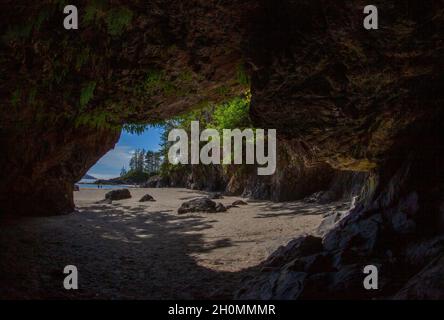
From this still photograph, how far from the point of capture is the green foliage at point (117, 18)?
4.51 metres

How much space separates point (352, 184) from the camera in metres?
15.3

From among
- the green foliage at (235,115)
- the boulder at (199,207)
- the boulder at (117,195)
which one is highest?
the green foliage at (235,115)

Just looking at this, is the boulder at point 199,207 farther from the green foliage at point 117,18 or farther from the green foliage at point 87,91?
the green foliage at point 117,18

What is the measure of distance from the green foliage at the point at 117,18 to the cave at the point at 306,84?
0.6 inches

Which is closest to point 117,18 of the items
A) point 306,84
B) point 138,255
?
point 306,84

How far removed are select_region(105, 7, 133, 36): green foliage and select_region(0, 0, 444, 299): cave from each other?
15 millimetres

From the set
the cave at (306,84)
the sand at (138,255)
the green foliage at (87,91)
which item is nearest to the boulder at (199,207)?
the sand at (138,255)

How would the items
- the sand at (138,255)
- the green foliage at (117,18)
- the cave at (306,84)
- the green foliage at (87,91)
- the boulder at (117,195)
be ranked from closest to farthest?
the cave at (306,84) → the green foliage at (117,18) → the sand at (138,255) → the green foliage at (87,91) → the boulder at (117,195)

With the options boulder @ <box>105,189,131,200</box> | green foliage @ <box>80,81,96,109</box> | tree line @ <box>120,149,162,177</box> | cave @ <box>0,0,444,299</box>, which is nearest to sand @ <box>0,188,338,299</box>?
cave @ <box>0,0,444,299</box>

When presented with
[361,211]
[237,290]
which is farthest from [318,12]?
[237,290]

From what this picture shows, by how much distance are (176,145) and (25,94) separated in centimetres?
3784

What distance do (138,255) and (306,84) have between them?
5673 mm

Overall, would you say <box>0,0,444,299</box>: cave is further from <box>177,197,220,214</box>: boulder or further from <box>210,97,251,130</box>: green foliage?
<box>210,97,251,130</box>: green foliage

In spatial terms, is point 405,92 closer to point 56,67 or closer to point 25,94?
point 56,67
